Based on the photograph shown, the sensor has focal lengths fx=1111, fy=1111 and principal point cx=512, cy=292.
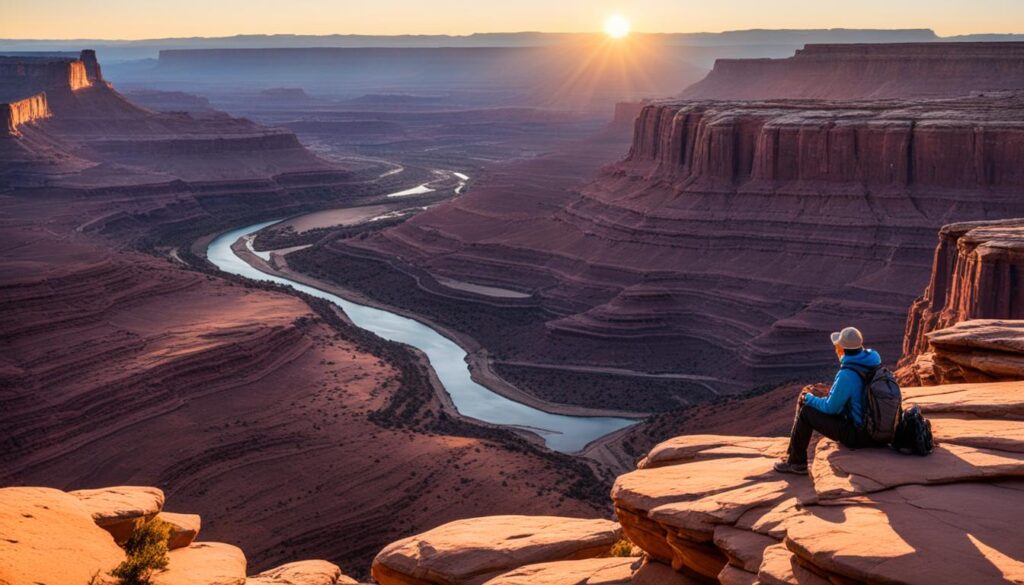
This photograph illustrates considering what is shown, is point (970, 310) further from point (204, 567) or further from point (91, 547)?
point (91, 547)

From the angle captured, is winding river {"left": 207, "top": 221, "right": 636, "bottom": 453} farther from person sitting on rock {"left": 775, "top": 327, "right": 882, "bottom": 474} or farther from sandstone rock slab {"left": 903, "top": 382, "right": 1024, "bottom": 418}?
person sitting on rock {"left": 775, "top": 327, "right": 882, "bottom": 474}

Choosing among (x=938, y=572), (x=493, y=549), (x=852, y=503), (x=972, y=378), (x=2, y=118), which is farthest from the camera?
(x=2, y=118)

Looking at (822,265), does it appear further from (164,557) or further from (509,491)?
(164,557)

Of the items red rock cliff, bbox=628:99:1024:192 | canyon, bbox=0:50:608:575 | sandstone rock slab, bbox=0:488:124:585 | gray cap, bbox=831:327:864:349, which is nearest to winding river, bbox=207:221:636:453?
canyon, bbox=0:50:608:575

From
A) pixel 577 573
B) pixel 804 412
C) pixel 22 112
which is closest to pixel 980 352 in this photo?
pixel 804 412

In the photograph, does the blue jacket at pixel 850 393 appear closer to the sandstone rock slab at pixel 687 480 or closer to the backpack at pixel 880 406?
the backpack at pixel 880 406

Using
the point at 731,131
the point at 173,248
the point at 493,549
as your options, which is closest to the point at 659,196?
the point at 731,131
